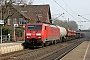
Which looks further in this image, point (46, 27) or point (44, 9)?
point (44, 9)

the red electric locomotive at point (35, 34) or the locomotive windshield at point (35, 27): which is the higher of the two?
the locomotive windshield at point (35, 27)

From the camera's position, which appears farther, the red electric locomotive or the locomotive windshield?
the locomotive windshield

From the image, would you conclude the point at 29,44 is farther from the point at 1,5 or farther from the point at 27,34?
the point at 1,5

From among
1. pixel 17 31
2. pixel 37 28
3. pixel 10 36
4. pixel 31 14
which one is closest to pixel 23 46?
pixel 37 28

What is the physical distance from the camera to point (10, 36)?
4459 centimetres

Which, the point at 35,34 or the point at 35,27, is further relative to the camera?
the point at 35,27

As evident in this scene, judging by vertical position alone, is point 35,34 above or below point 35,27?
below

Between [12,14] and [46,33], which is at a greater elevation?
[12,14]

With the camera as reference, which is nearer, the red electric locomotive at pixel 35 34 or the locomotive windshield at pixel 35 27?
the red electric locomotive at pixel 35 34

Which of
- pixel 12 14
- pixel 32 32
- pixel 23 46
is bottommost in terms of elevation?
pixel 23 46

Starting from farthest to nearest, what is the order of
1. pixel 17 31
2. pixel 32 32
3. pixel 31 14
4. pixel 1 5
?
1. pixel 31 14
2. pixel 17 31
3. pixel 1 5
4. pixel 32 32

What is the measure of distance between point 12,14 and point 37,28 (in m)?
17.7

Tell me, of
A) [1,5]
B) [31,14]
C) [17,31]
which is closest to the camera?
[1,5]

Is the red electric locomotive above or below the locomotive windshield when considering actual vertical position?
below
